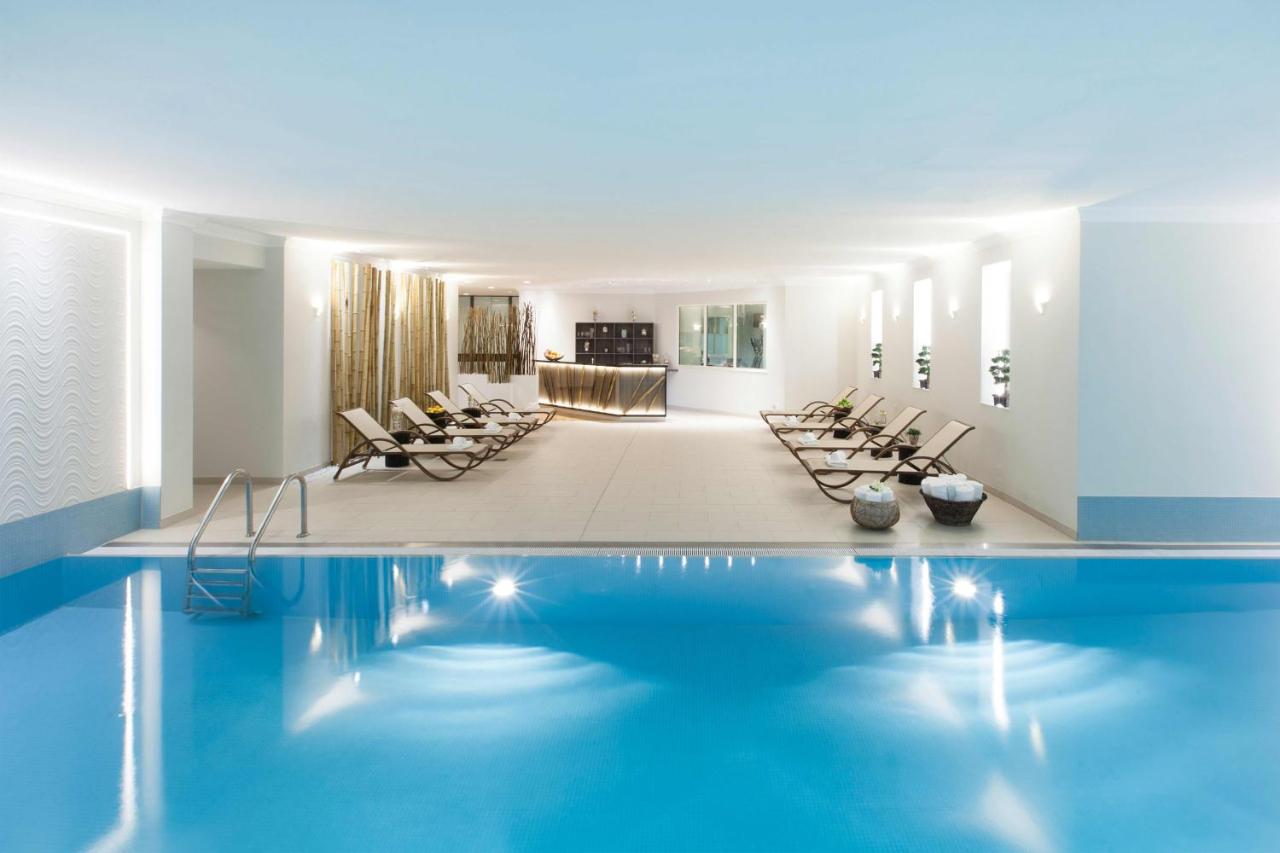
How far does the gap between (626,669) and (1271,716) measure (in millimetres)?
2923

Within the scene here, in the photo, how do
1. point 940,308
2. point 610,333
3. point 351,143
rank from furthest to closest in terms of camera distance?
1. point 610,333
2. point 940,308
3. point 351,143

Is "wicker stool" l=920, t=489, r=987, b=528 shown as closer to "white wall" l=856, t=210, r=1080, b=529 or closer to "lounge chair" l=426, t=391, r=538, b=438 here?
"white wall" l=856, t=210, r=1080, b=529

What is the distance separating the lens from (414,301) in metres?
13.7

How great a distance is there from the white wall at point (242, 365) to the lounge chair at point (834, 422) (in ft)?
20.2

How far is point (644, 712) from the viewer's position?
4.04 meters

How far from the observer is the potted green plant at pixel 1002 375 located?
30.1 ft

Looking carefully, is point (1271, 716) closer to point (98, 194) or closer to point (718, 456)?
point (98, 194)

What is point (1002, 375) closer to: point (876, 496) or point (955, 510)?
point (955, 510)

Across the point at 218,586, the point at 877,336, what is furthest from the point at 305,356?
the point at 877,336

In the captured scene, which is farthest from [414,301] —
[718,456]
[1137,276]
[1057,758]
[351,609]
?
[1057,758]

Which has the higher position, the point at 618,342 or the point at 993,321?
the point at 618,342

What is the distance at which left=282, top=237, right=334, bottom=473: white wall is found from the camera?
32.2ft

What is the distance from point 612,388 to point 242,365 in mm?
8948

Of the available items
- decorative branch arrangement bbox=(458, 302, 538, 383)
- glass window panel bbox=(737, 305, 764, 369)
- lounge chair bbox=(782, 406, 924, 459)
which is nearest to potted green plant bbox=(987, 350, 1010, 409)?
lounge chair bbox=(782, 406, 924, 459)
